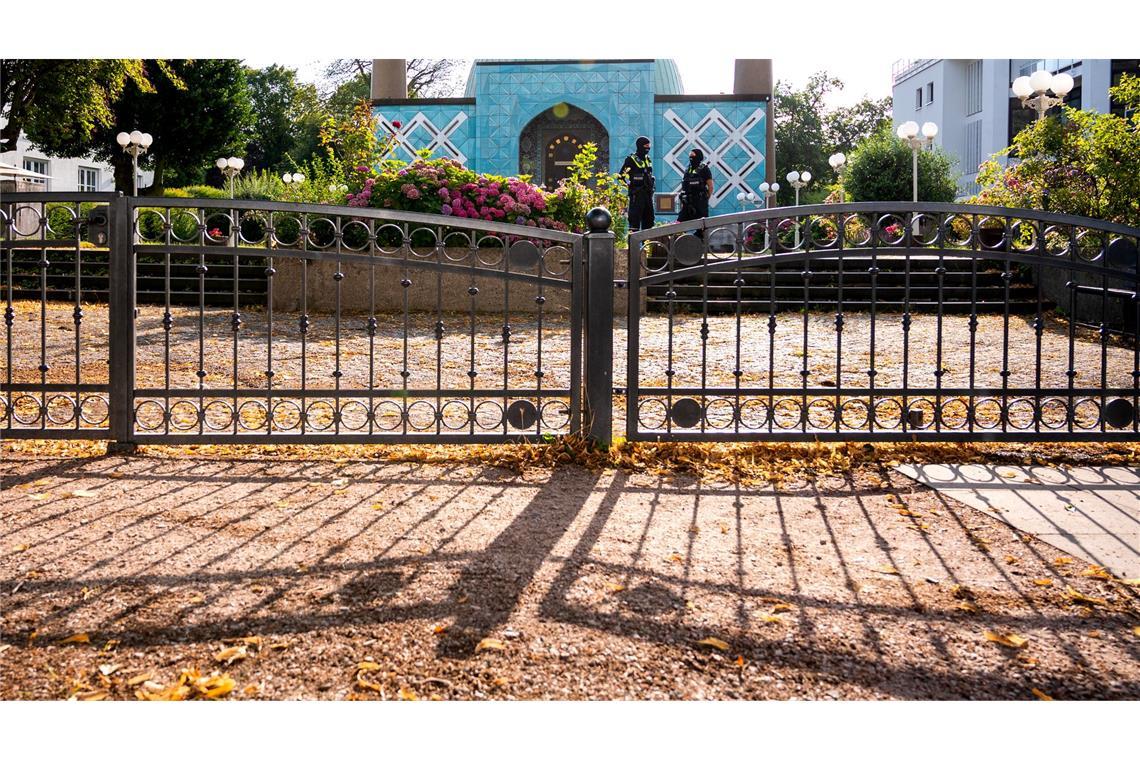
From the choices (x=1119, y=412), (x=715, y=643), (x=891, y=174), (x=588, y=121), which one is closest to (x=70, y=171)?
A: (x=588, y=121)

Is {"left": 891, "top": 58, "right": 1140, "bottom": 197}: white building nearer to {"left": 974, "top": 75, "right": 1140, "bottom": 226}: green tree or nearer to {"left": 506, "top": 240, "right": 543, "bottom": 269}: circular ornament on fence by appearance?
{"left": 974, "top": 75, "right": 1140, "bottom": 226}: green tree

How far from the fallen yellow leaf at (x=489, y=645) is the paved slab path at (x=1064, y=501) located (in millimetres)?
2375

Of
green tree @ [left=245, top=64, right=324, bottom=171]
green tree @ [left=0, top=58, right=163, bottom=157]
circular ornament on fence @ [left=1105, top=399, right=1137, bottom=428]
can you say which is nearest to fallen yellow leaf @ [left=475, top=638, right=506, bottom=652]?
circular ornament on fence @ [left=1105, top=399, right=1137, bottom=428]

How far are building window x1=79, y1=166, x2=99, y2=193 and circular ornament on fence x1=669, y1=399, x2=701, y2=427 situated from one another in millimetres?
48172

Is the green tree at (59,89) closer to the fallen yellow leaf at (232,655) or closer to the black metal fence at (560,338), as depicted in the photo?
the black metal fence at (560,338)

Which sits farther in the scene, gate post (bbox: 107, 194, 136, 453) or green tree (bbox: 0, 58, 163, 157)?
green tree (bbox: 0, 58, 163, 157)

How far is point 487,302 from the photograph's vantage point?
46.4 feet

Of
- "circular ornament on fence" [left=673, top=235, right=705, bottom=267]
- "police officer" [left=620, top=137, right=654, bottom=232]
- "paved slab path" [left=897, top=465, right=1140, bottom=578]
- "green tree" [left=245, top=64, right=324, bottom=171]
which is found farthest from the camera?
"green tree" [left=245, top=64, right=324, bottom=171]

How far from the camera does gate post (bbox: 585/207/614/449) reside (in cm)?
603

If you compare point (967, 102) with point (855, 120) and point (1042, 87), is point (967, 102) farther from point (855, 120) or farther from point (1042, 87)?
point (1042, 87)

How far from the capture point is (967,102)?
4916 cm

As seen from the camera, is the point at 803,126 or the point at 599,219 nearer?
the point at 599,219

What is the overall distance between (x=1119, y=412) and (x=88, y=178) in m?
52.9
